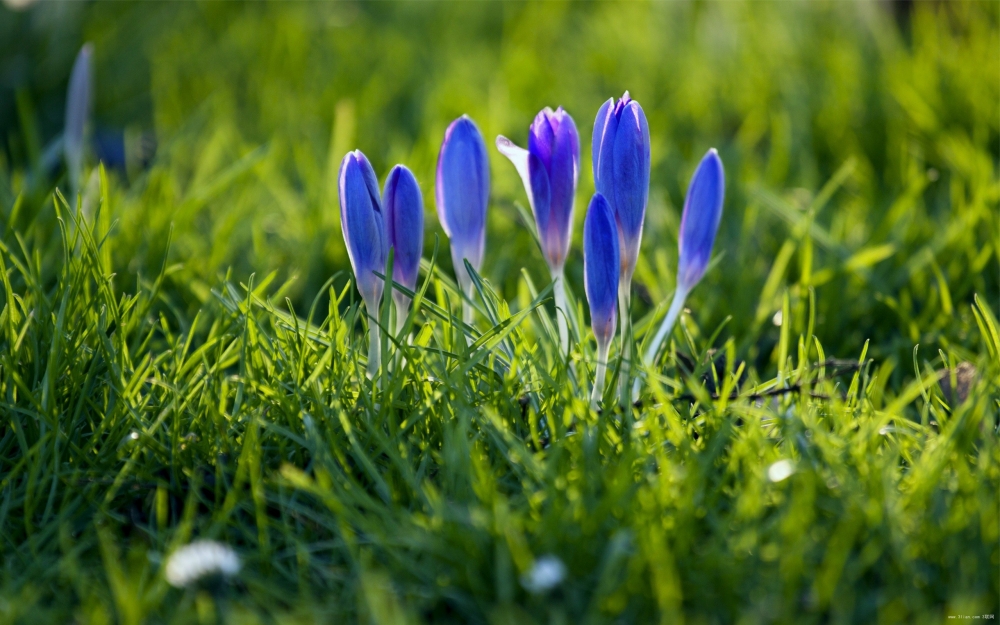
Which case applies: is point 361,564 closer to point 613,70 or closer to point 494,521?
point 494,521

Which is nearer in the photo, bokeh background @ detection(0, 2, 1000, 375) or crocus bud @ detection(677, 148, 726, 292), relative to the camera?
crocus bud @ detection(677, 148, 726, 292)

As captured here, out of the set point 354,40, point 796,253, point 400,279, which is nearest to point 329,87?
point 354,40

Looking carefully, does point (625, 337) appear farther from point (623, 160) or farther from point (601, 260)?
point (623, 160)

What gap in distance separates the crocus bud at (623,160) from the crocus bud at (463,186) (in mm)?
202

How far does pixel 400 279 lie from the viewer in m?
1.53

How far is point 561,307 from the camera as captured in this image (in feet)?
5.09

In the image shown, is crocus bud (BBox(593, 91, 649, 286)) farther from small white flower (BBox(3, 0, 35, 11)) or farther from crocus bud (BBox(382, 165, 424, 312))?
small white flower (BBox(3, 0, 35, 11))

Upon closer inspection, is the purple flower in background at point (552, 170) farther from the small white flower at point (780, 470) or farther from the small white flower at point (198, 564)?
the small white flower at point (198, 564)

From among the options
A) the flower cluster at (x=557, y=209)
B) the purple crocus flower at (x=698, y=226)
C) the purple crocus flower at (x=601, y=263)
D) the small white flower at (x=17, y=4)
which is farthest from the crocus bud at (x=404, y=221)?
the small white flower at (x=17, y=4)

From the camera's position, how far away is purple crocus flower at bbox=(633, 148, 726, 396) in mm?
1536

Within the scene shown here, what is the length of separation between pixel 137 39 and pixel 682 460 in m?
3.19

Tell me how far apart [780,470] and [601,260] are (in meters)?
0.41

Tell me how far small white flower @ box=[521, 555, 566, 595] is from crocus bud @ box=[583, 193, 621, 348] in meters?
0.45

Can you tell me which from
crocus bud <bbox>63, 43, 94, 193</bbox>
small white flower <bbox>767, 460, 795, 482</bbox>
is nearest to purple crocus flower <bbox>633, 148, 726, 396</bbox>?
small white flower <bbox>767, 460, 795, 482</bbox>
